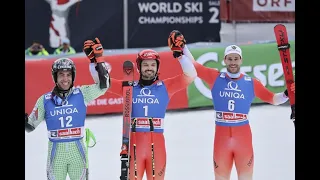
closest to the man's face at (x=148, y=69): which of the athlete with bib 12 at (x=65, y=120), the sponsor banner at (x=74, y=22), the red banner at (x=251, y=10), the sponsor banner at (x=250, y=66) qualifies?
the athlete with bib 12 at (x=65, y=120)

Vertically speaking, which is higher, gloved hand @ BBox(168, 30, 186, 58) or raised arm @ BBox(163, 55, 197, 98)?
gloved hand @ BBox(168, 30, 186, 58)

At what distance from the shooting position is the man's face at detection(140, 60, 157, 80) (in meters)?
6.31

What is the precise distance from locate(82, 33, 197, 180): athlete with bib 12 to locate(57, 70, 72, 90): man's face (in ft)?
1.83

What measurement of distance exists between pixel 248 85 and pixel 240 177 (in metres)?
0.80

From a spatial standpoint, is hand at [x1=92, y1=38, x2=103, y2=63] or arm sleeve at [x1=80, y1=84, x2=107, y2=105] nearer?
hand at [x1=92, y1=38, x2=103, y2=63]

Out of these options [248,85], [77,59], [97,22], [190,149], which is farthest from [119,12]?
[248,85]

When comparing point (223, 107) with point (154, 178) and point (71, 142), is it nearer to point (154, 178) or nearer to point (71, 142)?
point (154, 178)

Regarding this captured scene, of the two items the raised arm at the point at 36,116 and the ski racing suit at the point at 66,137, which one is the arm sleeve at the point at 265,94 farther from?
the raised arm at the point at 36,116

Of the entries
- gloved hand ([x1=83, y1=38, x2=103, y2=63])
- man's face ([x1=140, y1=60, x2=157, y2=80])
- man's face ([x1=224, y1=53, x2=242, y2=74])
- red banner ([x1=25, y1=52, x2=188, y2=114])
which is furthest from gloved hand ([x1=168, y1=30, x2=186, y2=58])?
red banner ([x1=25, y1=52, x2=188, y2=114])

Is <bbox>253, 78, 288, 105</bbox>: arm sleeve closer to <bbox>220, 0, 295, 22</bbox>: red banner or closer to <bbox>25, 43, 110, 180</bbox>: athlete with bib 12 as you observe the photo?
<bbox>25, 43, 110, 180</bbox>: athlete with bib 12

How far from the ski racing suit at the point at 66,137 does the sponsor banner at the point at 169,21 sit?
8.82 metres

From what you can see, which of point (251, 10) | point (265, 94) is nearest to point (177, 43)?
point (265, 94)

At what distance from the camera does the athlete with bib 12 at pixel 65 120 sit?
614cm
